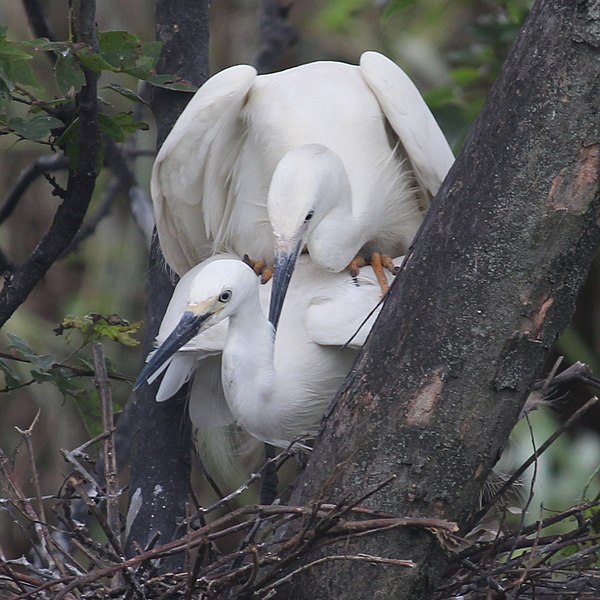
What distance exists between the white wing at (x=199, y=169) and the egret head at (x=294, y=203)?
1.12 ft

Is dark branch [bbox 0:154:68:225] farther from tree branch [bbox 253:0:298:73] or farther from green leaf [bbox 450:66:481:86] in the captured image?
green leaf [bbox 450:66:481:86]

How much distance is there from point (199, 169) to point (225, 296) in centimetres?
67

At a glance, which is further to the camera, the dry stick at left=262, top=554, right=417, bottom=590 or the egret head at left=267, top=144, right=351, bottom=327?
the egret head at left=267, top=144, right=351, bottom=327

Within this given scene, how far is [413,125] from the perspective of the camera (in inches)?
120

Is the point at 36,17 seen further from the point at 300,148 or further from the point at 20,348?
the point at 20,348

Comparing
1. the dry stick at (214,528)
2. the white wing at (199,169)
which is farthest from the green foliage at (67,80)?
the dry stick at (214,528)

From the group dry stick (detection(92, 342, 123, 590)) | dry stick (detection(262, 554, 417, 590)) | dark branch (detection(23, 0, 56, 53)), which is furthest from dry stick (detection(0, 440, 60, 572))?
dark branch (detection(23, 0, 56, 53))

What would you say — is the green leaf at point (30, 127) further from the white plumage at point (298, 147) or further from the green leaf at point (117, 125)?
the white plumage at point (298, 147)

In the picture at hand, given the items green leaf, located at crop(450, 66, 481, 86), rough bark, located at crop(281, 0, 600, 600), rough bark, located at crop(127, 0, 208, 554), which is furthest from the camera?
green leaf, located at crop(450, 66, 481, 86)

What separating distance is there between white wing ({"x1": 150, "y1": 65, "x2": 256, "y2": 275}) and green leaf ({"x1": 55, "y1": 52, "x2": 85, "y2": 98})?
2.18 ft

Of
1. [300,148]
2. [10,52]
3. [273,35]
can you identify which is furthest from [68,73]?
[273,35]

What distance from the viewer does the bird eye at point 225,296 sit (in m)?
2.56

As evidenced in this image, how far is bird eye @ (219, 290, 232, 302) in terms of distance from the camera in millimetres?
2557

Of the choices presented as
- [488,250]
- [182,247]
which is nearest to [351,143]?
[182,247]
